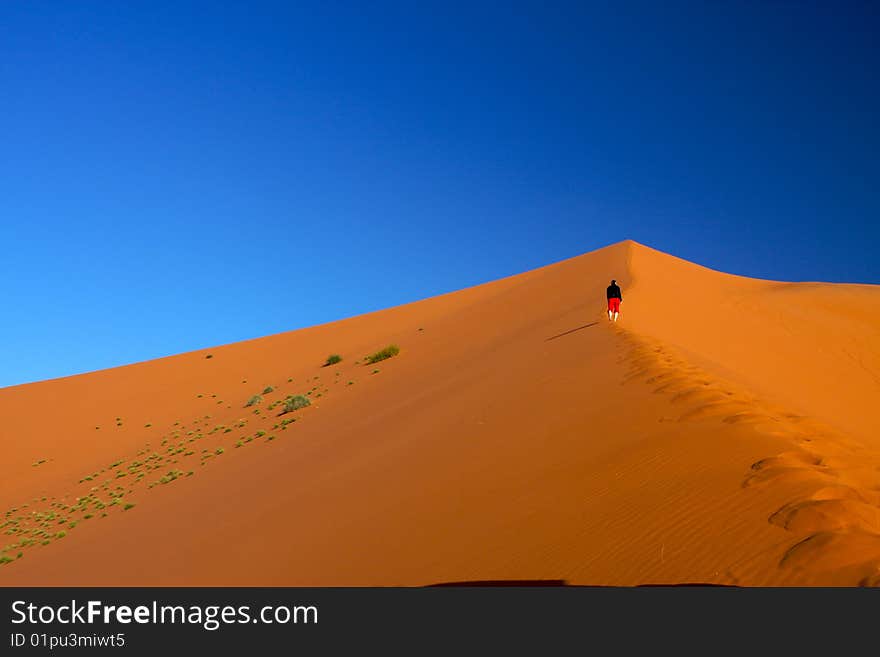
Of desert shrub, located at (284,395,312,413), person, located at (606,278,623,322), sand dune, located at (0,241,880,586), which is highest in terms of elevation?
desert shrub, located at (284,395,312,413)

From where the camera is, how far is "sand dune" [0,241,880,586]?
202 inches

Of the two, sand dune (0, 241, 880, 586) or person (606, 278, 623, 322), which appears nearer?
sand dune (0, 241, 880, 586)

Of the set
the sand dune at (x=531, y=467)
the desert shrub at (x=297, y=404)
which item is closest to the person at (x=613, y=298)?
the sand dune at (x=531, y=467)

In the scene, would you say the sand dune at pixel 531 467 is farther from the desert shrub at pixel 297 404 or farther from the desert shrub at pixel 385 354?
the desert shrub at pixel 297 404

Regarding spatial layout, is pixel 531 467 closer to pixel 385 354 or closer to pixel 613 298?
pixel 613 298

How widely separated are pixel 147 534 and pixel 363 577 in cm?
772

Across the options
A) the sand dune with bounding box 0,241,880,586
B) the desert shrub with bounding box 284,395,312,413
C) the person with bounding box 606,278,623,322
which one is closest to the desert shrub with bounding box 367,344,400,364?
the sand dune with bounding box 0,241,880,586

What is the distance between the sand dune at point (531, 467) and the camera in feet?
16.8

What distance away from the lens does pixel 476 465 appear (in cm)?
866

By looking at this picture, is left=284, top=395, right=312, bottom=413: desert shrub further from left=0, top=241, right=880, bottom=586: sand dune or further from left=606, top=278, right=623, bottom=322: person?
left=606, top=278, right=623, bottom=322: person

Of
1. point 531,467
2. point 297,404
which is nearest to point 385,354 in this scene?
point 297,404

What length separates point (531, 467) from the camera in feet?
25.7

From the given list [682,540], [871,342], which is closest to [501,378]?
[682,540]
